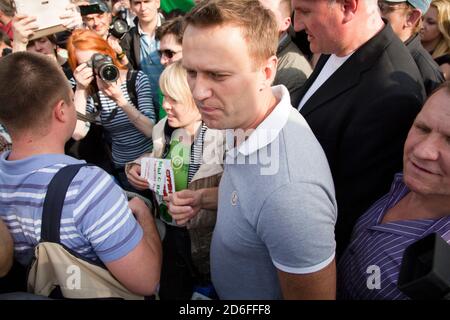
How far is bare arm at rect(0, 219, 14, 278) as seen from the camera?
1150 mm

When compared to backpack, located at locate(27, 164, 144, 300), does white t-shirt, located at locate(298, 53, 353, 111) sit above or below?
above

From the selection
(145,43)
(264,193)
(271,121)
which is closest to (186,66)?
(271,121)

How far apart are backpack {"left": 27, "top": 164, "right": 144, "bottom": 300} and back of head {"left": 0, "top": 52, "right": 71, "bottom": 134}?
27 cm

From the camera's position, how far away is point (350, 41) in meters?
1.65

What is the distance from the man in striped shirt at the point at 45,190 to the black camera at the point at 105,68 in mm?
1119

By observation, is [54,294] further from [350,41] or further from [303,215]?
[350,41]

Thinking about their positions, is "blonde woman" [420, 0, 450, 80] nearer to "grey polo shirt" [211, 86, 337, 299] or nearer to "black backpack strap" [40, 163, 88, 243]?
"grey polo shirt" [211, 86, 337, 299]

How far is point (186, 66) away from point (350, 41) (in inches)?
34.1

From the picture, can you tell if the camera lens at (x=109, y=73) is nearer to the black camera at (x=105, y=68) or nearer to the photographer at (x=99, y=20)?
the black camera at (x=105, y=68)

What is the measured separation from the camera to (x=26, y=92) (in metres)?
1.31

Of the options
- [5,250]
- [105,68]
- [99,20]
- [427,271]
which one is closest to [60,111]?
[5,250]

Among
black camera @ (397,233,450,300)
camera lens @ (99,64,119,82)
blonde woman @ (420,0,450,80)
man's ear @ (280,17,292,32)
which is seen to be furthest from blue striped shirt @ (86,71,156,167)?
blonde woman @ (420,0,450,80)

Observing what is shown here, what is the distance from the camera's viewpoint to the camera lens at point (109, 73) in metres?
2.49

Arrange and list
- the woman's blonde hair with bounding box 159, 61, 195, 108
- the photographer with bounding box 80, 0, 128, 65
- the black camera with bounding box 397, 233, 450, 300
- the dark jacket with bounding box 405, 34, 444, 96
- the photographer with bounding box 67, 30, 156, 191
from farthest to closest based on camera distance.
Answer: the photographer with bounding box 80, 0, 128, 65
the photographer with bounding box 67, 30, 156, 191
the woman's blonde hair with bounding box 159, 61, 195, 108
the dark jacket with bounding box 405, 34, 444, 96
the black camera with bounding box 397, 233, 450, 300
